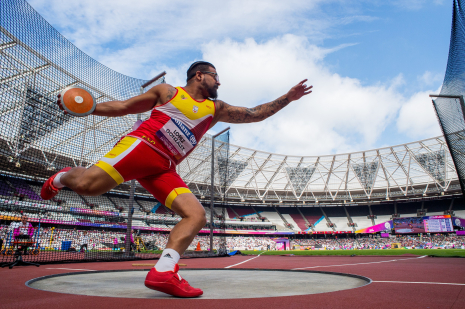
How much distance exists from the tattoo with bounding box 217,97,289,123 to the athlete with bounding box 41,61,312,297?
10mm

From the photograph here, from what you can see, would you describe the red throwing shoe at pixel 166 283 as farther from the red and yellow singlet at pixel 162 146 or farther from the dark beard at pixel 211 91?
the dark beard at pixel 211 91

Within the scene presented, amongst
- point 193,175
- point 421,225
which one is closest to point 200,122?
point 193,175

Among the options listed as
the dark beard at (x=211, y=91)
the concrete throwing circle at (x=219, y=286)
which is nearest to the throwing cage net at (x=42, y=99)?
the concrete throwing circle at (x=219, y=286)

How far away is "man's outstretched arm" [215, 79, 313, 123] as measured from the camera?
2.76 meters

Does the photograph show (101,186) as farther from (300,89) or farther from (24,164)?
(24,164)

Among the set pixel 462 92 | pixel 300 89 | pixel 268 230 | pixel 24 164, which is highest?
pixel 462 92

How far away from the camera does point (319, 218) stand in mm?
50000

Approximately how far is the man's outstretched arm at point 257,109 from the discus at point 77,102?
109 centimetres

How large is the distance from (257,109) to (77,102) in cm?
160

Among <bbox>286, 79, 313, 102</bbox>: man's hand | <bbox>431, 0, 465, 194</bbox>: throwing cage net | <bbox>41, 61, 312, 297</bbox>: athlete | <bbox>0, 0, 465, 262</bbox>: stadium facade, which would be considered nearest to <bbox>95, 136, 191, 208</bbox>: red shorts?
<bbox>41, 61, 312, 297</bbox>: athlete

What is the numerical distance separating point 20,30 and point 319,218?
49.5 m

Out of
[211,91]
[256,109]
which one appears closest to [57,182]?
[211,91]

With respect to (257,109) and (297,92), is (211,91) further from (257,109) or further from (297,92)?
(297,92)

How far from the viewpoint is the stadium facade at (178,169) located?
8578 mm
